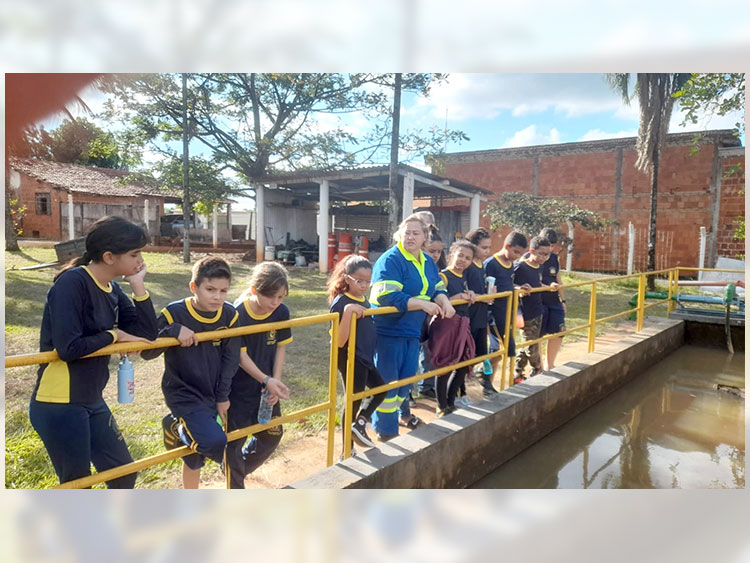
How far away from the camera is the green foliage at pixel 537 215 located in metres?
10.9

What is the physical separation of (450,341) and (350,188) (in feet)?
30.5

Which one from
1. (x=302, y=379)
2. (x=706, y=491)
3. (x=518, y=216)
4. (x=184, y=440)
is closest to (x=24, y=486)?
(x=184, y=440)

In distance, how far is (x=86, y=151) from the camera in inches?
230

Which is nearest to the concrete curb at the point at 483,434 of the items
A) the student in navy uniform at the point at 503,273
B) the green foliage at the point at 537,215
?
the student in navy uniform at the point at 503,273

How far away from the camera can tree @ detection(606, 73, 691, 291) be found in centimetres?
927

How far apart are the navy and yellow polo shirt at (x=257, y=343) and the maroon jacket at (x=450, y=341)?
1.23 metres

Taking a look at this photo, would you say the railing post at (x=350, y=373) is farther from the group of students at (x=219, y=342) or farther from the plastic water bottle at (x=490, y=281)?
the plastic water bottle at (x=490, y=281)

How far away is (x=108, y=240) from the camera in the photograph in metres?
1.78

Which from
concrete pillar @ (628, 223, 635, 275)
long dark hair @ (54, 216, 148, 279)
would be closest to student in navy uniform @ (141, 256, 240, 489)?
long dark hair @ (54, 216, 148, 279)

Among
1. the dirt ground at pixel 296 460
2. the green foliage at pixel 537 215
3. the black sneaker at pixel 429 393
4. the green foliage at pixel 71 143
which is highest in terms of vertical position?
the green foliage at pixel 71 143

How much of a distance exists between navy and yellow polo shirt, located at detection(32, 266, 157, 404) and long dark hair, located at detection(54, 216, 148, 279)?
6cm

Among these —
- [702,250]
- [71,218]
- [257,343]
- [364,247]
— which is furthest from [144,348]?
[702,250]

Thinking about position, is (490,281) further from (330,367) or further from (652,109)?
(652,109)

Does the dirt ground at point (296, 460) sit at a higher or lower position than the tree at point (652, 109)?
lower
